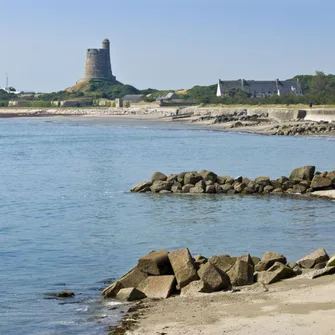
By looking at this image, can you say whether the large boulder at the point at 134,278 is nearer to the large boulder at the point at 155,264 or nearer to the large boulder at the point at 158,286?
the large boulder at the point at 155,264

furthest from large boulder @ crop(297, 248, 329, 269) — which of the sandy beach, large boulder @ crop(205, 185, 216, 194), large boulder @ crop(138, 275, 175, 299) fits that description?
large boulder @ crop(205, 185, 216, 194)

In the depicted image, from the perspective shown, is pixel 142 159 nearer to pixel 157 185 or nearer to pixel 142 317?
pixel 157 185

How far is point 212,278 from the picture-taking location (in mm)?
12789

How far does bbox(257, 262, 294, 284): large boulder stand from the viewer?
13102 millimetres

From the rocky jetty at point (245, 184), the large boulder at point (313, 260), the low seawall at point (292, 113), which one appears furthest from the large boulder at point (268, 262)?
the low seawall at point (292, 113)

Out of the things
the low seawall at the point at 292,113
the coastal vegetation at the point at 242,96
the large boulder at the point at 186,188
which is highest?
the coastal vegetation at the point at 242,96

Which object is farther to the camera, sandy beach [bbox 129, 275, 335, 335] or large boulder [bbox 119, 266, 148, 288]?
large boulder [bbox 119, 266, 148, 288]

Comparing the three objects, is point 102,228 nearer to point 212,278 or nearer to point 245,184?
point 245,184

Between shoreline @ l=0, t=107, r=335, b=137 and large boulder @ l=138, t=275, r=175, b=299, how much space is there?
56.4 meters

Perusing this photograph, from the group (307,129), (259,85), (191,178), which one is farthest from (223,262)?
(259,85)

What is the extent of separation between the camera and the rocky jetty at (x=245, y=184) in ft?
91.2

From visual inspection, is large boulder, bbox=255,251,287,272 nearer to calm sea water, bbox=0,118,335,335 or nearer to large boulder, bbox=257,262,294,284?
large boulder, bbox=257,262,294,284

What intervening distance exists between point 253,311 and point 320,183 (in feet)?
56.2

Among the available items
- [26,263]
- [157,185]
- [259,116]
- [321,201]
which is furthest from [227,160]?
[259,116]
